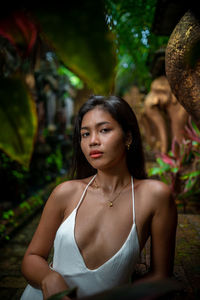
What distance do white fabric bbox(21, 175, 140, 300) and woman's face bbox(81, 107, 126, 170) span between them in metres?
0.31

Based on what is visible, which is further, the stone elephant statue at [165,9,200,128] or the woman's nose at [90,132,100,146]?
the woman's nose at [90,132,100,146]

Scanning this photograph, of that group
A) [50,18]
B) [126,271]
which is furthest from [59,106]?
[50,18]

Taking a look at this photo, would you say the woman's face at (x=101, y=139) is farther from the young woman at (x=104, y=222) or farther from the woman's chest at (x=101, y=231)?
the woman's chest at (x=101, y=231)

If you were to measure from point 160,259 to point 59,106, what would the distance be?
264 inches

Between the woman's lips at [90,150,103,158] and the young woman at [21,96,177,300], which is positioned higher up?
the woman's lips at [90,150,103,158]

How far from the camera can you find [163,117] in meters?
3.39

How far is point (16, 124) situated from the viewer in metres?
0.42

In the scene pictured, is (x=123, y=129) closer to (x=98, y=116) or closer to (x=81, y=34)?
(x=98, y=116)

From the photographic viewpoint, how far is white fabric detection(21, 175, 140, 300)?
104cm

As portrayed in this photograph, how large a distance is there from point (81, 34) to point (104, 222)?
0.98m

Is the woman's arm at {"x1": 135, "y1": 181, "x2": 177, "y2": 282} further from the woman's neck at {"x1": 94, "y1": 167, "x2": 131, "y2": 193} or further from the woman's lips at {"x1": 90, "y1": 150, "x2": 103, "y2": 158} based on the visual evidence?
the woman's lips at {"x1": 90, "y1": 150, "x2": 103, "y2": 158}

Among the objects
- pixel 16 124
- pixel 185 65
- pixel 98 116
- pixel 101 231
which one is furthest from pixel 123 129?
pixel 16 124

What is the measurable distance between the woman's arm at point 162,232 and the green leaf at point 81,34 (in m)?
0.93

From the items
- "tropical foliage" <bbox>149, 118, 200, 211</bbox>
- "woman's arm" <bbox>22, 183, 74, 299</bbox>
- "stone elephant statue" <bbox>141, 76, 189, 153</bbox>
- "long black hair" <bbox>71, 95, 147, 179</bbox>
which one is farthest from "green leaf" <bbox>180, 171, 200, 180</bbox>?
"woman's arm" <bbox>22, 183, 74, 299</bbox>
